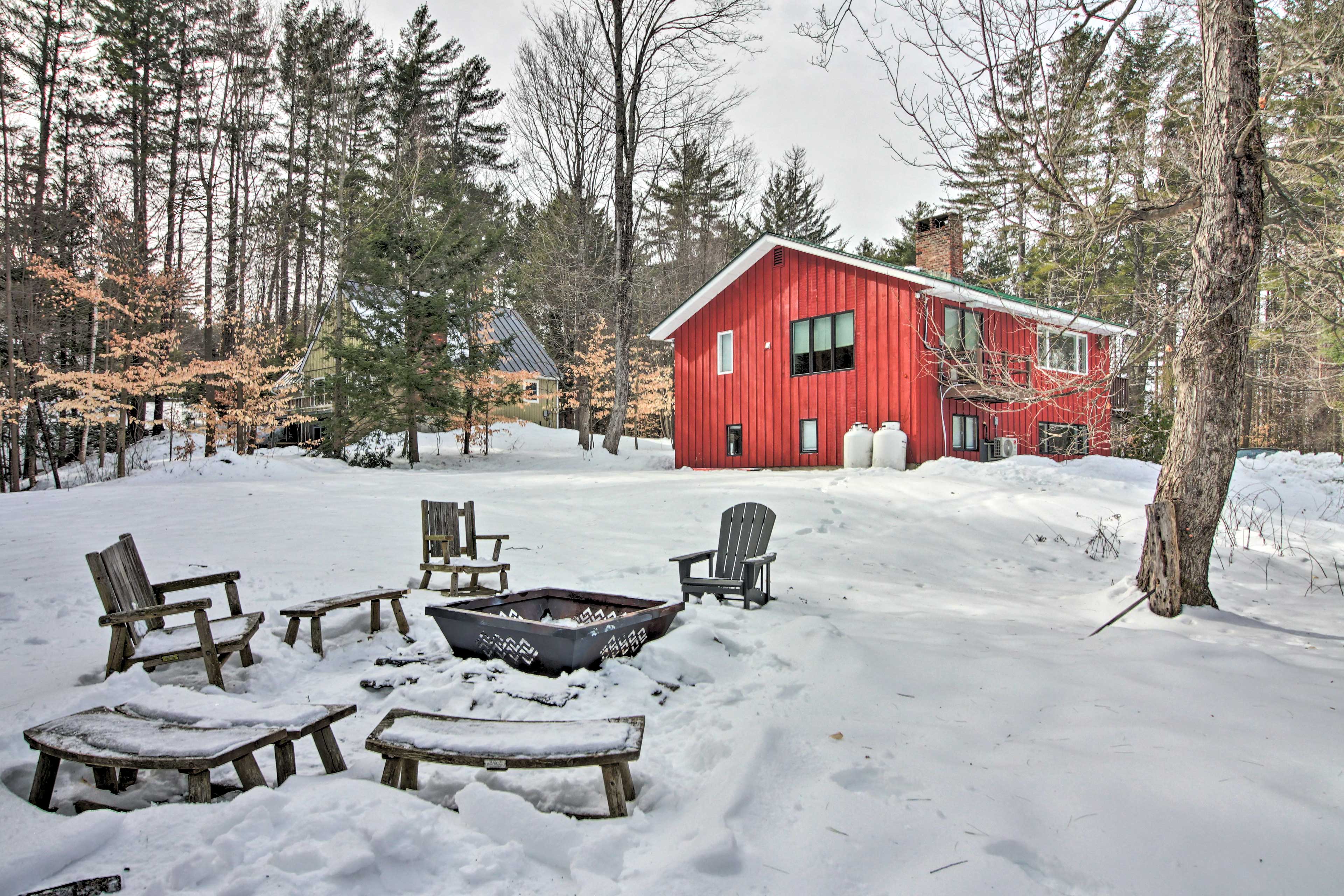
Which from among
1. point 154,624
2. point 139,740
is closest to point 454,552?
point 154,624

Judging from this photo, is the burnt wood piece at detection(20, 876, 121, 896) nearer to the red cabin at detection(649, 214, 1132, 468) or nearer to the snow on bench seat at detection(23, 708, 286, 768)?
the snow on bench seat at detection(23, 708, 286, 768)

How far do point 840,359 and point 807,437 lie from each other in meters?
1.94

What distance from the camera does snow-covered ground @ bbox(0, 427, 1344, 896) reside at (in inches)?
85.6

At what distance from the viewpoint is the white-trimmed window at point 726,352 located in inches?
712

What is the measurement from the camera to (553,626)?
3986 millimetres

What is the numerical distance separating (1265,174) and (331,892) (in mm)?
6780

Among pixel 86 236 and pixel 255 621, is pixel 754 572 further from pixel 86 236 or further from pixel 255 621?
pixel 86 236

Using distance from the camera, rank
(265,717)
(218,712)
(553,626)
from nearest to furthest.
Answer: (265,717) → (218,712) → (553,626)

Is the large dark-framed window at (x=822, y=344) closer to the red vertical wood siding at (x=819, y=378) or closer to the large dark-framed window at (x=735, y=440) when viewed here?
the red vertical wood siding at (x=819, y=378)

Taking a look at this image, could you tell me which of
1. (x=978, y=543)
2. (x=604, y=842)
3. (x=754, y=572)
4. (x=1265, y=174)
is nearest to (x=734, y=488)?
(x=978, y=543)

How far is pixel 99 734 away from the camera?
2541 millimetres

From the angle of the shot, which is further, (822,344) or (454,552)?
(822,344)

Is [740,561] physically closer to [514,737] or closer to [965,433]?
[514,737]

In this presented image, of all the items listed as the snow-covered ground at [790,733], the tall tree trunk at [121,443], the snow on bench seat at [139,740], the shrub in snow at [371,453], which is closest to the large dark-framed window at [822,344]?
the snow-covered ground at [790,733]
